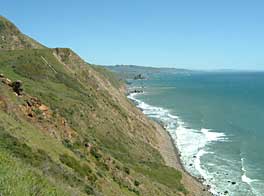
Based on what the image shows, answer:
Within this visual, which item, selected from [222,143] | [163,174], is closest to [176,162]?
[163,174]

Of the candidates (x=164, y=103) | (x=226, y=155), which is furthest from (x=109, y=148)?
(x=164, y=103)

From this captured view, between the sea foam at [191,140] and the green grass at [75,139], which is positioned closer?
the green grass at [75,139]

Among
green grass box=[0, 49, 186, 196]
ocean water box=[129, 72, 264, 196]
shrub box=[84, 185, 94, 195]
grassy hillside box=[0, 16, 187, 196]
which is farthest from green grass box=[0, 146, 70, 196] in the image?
ocean water box=[129, 72, 264, 196]

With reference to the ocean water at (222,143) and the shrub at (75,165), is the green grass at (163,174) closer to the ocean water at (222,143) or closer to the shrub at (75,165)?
the ocean water at (222,143)

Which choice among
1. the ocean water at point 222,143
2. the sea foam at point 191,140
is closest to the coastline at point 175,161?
the sea foam at point 191,140

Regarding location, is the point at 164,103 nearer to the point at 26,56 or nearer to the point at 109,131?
the point at 26,56

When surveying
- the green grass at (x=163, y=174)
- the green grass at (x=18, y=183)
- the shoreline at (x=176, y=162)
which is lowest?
the shoreline at (x=176, y=162)

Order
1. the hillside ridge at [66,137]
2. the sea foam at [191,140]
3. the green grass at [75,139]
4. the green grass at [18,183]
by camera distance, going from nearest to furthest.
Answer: the green grass at [18,183] < the hillside ridge at [66,137] < the green grass at [75,139] < the sea foam at [191,140]

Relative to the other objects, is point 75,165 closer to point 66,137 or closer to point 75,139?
point 66,137
